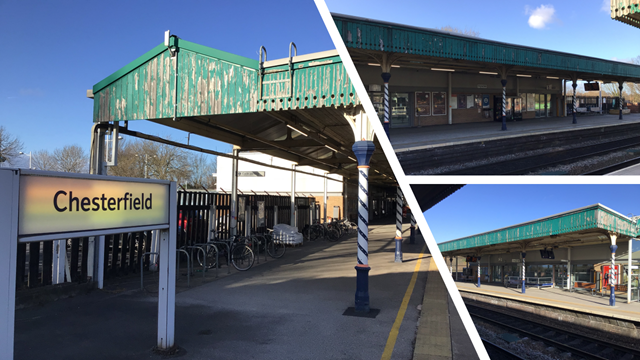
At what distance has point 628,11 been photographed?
6.50 m

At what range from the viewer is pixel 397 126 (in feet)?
16.1

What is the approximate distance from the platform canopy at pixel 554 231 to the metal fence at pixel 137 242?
22.9 ft

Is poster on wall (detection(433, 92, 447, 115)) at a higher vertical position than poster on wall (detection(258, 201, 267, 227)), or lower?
higher

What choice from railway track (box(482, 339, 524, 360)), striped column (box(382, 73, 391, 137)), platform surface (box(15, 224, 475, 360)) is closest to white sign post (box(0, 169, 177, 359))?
platform surface (box(15, 224, 475, 360))

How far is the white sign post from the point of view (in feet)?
10.2

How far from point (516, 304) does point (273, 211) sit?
1696 centimetres

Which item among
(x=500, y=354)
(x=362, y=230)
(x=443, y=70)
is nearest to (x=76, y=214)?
(x=500, y=354)

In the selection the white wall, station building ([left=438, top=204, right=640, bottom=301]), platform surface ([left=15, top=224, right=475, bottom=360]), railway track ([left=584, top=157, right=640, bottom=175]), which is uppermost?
the white wall

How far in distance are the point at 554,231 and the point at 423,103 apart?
3.24m

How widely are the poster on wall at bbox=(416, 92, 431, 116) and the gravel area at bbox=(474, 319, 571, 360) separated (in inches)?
114

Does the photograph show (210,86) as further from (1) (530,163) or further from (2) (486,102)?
(1) (530,163)

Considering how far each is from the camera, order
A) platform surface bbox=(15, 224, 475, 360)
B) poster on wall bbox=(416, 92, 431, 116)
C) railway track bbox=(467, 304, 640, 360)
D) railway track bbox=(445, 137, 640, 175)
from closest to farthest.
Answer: railway track bbox=(467, 304, 640, 360) < railway track bbox=(445, 137, 640, 175) < poster on wall bbox=(416, 92, 431, 116) < platform surface bbox=(15, 224, 475, 360)

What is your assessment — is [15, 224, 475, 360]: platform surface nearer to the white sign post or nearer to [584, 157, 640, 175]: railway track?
the white sign post

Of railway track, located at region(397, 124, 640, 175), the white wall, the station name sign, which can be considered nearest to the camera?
railway track, located at region(397, 124, 640, 175)
